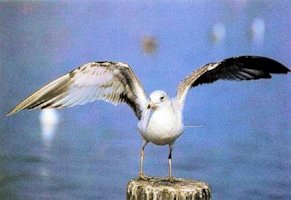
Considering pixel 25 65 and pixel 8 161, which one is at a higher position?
pixel 25 65

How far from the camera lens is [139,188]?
1.38 metres

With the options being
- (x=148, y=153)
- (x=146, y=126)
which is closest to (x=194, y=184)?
(x=146, y=126)

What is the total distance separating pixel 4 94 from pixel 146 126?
954mm

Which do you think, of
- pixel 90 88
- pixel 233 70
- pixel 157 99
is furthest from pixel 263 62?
pixel 90 88

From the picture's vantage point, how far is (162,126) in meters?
1.65

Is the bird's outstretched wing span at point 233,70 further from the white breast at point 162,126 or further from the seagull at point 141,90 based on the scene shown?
the white breast at point 162,126

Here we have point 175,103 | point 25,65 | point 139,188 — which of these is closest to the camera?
point 139,188

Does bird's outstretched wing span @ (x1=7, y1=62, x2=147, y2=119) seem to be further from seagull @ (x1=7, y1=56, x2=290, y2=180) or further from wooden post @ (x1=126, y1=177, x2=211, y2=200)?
wooden post @ (x1=126, y1=177, x2=211, y2=200)

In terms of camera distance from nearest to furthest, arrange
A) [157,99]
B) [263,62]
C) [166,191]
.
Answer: [166,191], [157,99], [263,62]

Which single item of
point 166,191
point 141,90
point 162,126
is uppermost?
point 141,90

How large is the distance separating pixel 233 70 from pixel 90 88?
0.41 metres

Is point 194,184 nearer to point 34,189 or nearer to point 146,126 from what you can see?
point 146,126

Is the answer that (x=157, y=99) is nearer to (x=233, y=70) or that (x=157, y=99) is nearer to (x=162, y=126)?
(x=162, y=126)

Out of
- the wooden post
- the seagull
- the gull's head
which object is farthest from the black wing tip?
the wooden post
